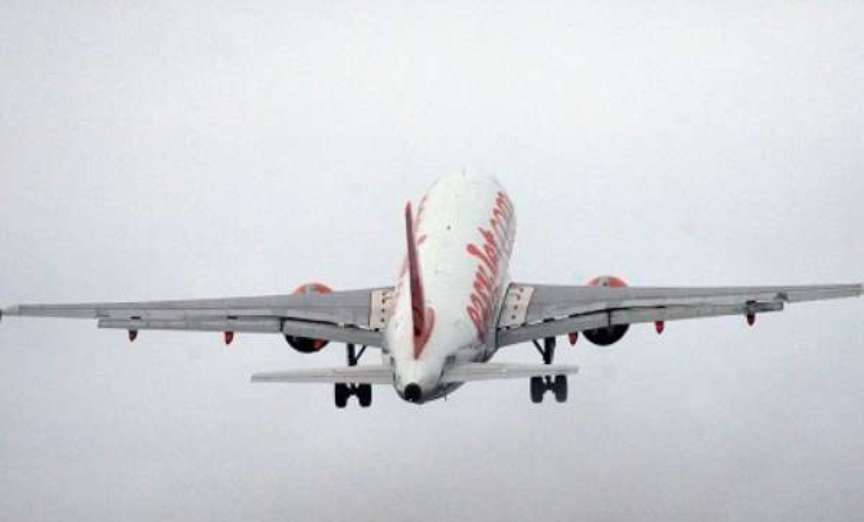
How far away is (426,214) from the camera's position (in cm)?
9156

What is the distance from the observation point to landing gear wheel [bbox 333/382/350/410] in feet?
279

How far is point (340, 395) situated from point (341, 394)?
48mm

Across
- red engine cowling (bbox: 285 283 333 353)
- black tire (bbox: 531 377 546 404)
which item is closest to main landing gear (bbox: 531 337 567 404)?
black tire (bbox: 531 377 546 404)

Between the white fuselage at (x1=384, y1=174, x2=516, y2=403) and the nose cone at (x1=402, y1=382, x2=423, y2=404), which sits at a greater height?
the white fuselage at (x1=384, y1=174, x2=516, y2=403)

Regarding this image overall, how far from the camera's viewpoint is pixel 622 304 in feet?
276

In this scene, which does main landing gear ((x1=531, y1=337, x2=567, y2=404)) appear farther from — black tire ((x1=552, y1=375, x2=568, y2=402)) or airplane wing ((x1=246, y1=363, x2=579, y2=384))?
airplane wing ((x1=246, y1=363, x2=579, y2=384))

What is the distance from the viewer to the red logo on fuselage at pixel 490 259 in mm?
81906

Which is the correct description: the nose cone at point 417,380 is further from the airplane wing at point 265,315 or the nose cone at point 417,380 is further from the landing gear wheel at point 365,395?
the landing gear wheel at point 365,395

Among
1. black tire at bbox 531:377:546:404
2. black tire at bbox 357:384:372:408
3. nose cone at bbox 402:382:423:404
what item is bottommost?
nose cone at bbox 402:382:423:404

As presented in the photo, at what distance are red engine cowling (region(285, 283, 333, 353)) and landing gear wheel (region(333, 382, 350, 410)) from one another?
6.99 ft

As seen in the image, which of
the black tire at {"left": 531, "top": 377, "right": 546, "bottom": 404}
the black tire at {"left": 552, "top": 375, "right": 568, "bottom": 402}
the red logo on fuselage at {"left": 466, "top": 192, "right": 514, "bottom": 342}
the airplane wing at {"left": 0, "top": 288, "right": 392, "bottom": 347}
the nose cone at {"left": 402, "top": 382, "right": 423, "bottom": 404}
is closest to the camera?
the nose cone at {"left": 402, "top": 382, "right": 423, "bottom": 404}

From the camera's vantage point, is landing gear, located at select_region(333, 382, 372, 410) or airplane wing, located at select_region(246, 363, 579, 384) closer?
airplane wing, located at select_region(246, 363, 579, 384)

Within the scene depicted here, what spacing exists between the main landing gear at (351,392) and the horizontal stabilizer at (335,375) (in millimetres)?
8808

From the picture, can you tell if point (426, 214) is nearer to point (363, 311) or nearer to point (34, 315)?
point (363, 311)
